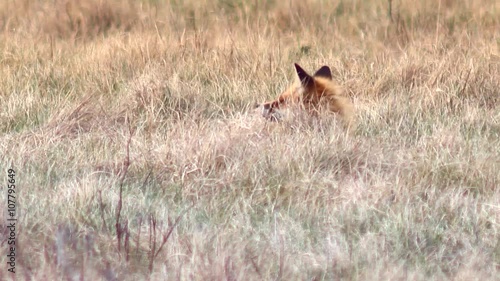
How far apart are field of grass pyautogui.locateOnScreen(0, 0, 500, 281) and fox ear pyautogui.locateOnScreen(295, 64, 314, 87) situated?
22cm

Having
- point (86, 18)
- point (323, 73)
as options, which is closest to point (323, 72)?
point (323, 73)

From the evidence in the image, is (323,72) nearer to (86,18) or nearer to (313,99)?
(313,99)


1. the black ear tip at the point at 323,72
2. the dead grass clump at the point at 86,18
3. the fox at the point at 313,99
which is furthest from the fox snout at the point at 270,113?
the dead grass clump at the point at 86,18

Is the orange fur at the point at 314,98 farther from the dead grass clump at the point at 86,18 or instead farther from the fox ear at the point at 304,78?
the dead grass clump at the point at 86,18

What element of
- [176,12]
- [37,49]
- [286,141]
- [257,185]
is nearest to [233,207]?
[257,185]

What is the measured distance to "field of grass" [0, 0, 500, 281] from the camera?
3230 mm

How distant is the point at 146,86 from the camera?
5531 mm

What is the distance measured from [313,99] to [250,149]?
613 mm

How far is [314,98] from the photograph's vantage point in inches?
189

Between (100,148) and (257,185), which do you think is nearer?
(257,185)

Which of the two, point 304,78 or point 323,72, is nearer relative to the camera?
point 304,78

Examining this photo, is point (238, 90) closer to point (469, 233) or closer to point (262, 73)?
point (262, 73)

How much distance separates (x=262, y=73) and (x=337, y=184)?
7.16ft

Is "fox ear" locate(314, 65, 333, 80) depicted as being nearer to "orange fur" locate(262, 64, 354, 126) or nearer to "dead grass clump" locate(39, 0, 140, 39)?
"orange fur" locate(262, 64, 354, 126)
